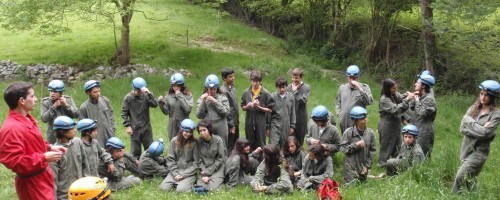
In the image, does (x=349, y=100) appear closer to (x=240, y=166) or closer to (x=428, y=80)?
(x=428, y=80)

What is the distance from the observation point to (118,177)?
813 cm

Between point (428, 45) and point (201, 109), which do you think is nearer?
point (201, 109)

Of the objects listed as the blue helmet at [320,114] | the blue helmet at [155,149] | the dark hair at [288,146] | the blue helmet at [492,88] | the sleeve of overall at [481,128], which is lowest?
the blue helmet at [155,149]

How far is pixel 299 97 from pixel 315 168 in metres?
2.14

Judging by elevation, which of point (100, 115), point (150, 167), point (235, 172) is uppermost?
point (100, 115)

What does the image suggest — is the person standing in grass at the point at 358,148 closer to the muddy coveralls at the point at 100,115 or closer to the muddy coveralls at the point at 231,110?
the muddy coveralls at the point at 231,110

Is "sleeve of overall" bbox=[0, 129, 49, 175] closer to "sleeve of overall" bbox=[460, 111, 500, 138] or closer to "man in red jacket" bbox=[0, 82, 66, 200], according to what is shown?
"man in red jacket" bbox=[0, 82, 66, 200]

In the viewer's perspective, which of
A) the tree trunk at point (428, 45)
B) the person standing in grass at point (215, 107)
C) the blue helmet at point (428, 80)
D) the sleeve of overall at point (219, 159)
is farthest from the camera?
the tree trunk at point (428, 45)

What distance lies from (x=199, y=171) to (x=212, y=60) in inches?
467

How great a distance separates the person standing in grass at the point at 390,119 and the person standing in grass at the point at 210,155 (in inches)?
116

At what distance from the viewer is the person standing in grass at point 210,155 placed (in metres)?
8.46

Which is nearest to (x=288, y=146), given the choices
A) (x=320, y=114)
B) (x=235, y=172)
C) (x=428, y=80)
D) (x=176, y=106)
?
(x=320, y=114)

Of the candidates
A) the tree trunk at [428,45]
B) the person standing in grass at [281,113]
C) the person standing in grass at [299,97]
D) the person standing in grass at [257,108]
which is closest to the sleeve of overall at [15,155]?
the person standing in grass at [257,108]

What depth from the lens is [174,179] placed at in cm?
844
